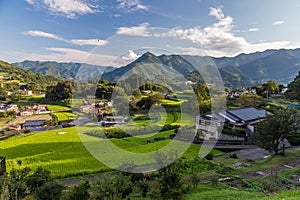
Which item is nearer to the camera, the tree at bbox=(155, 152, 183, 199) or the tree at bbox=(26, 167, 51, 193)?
the tree at bbox=(155, 152, 183, 199)

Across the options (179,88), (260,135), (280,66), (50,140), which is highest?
(280,66)

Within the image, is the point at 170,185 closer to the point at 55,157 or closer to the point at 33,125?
the point at 55,157

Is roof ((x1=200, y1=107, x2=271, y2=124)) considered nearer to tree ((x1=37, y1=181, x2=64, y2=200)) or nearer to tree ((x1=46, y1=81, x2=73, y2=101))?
tree ((x1=37, y1=181, x2=64, y2=200))

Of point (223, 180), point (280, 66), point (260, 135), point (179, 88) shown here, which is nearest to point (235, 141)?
point (260, 135)

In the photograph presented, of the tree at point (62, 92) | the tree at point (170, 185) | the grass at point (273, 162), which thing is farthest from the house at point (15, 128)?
the grass at point (273, 162)

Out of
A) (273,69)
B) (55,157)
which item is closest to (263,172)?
(55,157)

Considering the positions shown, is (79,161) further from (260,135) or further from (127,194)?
(260,135)

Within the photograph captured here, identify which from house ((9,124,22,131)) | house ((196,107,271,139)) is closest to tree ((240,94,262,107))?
→ house ((196,107,271,139))

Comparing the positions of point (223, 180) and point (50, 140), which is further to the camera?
point (50, 140)
